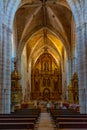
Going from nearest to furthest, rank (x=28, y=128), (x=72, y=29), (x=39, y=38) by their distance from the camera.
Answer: (x=28, y=128) < (x=72, y=29) < (x=39, y=38)

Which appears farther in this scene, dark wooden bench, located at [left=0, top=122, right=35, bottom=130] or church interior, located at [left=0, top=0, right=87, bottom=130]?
church interior, located at [left=0, top=0, right=87, bottom=130]

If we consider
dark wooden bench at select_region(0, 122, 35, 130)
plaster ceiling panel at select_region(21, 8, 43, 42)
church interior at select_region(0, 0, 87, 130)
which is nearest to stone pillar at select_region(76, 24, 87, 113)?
church interior at select_region(0, 0, 87, 130)

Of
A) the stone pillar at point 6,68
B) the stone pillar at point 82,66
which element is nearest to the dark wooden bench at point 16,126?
the stone pillar at point 6,68

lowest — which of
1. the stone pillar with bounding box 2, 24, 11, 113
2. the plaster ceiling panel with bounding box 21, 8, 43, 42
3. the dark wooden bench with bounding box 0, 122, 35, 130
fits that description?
the dark wooden bench with bounding box 0, 122, 35, 130

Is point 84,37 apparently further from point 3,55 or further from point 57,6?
point 57,6

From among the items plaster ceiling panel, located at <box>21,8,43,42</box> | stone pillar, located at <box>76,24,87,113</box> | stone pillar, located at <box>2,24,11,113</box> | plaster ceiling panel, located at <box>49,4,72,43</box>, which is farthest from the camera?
plaster ceiling panel, located at <box>21,8,43,42</box>

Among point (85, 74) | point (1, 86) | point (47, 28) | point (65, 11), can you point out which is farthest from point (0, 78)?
point (47, 28)

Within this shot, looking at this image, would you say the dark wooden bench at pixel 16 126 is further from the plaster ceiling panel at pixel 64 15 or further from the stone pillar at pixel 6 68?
the plaster ceiling panel at pixel 64 15

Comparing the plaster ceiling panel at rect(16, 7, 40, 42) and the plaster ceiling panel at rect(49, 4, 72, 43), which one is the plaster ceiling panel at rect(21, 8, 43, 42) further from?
the plaster ceiling panel at rect(49, 4, 72, 43)

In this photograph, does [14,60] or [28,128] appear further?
[14,60]

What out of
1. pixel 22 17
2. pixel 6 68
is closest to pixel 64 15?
pixel 22 17

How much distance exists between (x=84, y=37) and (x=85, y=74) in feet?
9.17

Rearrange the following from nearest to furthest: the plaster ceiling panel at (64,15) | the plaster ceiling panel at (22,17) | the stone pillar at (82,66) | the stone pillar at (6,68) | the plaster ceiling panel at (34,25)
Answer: the stone pillar at (82,66), the stone pillar at (6,68), the plaster ceiling panel at (64,15), the plaster ceiling panel at (22,17), the plaster ceiling panel at (34,25)

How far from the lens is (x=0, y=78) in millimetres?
21406
